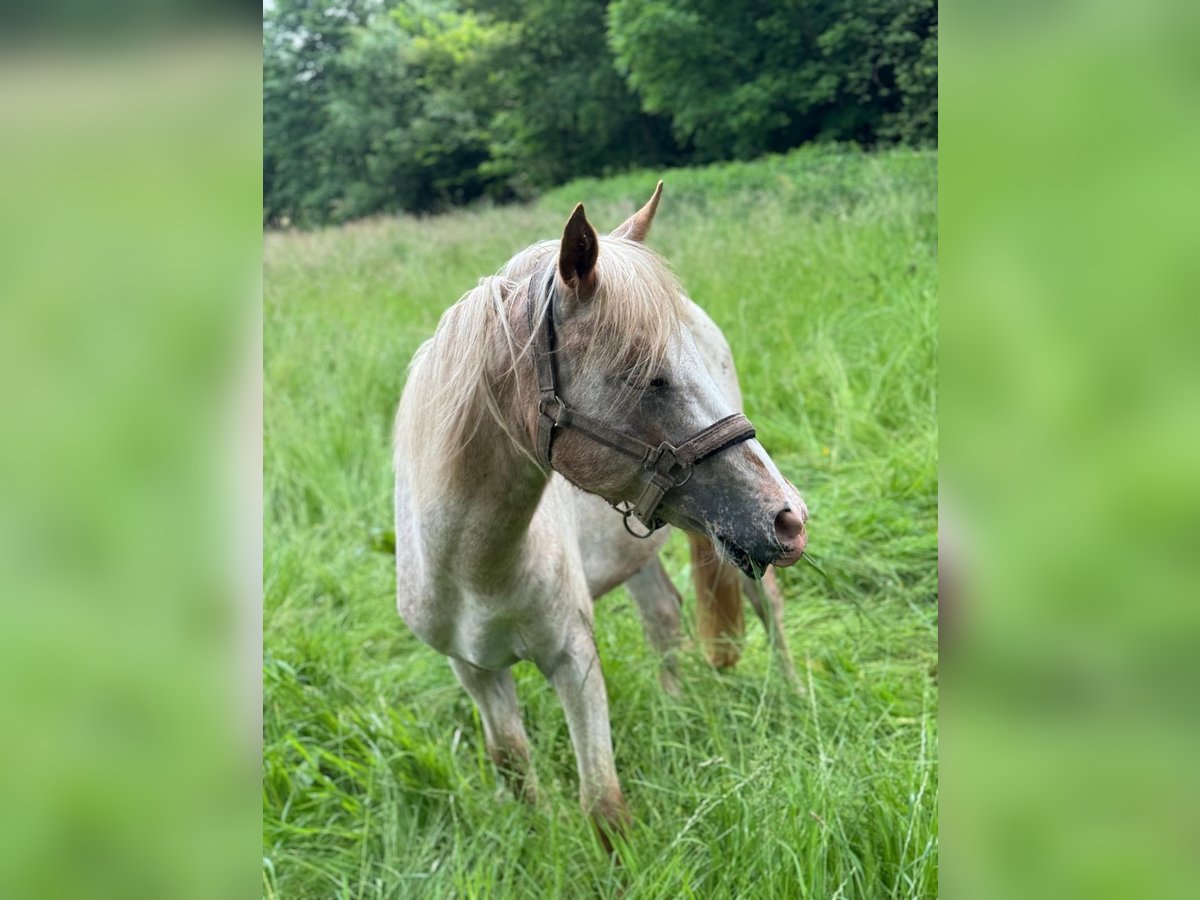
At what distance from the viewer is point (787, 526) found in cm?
136

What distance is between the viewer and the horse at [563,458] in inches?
54.7

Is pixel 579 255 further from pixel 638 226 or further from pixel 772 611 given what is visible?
pixel 772 611

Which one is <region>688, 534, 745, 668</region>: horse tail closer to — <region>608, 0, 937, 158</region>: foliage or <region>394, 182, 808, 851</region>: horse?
<region>394, 182, 808, 851</region>: horse

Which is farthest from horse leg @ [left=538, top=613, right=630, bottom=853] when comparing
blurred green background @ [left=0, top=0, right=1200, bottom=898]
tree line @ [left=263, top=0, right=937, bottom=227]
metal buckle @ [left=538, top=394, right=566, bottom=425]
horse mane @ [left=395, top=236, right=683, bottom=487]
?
tree line @ [left=263, top=0, right=937, bottom=227]

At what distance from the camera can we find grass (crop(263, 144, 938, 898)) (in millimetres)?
1894

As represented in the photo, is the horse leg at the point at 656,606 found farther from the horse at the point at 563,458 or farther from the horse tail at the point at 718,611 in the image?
the horse at the point at 563,458

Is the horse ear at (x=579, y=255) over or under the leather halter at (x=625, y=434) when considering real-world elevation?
over

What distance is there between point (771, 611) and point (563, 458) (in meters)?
1.54

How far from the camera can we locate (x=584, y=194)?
29.6 ft

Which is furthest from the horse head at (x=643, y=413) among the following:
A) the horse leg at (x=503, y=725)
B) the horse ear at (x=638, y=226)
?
the horse leg at (x=503, y=725)
